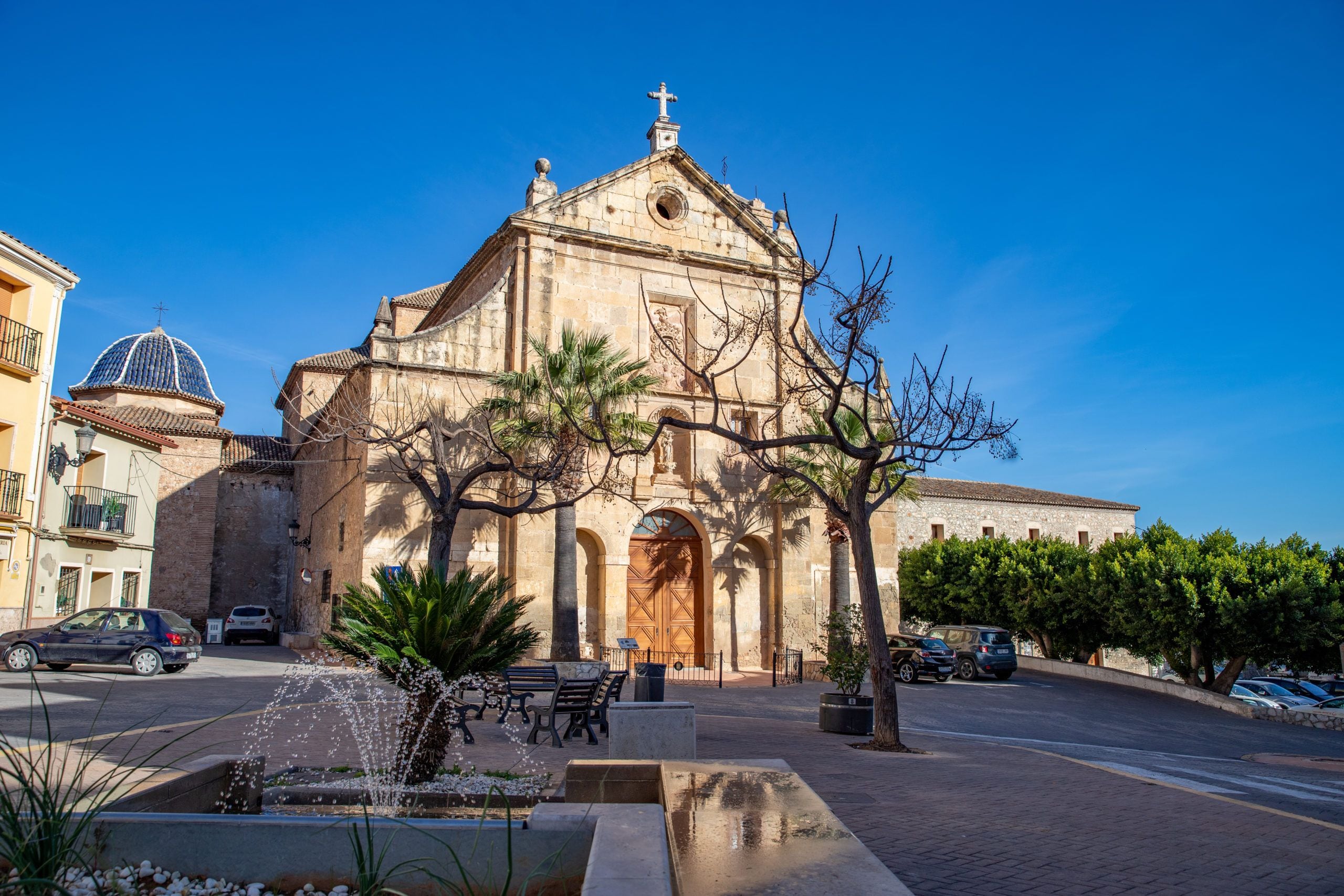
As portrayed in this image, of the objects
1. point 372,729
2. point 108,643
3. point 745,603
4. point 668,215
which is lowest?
point 372,729

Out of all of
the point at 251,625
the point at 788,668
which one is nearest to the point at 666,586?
the point at 788,668

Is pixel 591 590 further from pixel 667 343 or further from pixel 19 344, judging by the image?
pixel 19 344

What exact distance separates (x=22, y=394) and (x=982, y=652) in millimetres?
25006

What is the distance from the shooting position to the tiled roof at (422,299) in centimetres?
3647

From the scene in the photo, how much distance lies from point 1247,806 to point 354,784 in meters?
7.56

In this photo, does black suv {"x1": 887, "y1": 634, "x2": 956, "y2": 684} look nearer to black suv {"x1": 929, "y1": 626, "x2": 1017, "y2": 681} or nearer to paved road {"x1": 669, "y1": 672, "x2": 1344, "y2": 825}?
paved road {"x1": 669, "y1": 672, "x2": 1344, "y2": 825}

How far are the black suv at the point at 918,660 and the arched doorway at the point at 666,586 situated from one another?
5.22 m

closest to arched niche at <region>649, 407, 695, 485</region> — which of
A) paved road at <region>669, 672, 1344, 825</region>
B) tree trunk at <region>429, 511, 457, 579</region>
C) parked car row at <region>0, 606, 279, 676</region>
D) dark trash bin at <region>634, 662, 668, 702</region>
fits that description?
paved road at <region>669, 672, 1344, 825</region>

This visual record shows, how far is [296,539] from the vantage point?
33.2 m

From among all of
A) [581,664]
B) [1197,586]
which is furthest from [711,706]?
[1197,586]

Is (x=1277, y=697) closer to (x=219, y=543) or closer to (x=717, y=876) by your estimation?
(x=717, y=876)

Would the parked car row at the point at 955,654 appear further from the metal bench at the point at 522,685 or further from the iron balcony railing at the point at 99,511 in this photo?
the iron balcony railing at the point at 99,511

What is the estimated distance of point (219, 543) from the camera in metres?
35.4

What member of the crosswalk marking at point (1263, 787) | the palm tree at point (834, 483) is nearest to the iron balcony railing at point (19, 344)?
the palm tree at point (834, 483)
